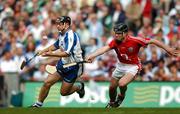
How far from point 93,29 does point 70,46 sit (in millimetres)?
7727

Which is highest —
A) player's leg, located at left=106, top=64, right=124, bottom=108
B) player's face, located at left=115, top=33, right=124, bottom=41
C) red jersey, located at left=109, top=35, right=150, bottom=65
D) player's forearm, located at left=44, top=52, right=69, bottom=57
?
player's face, located at left=115, top=33, right=124, bottom=41

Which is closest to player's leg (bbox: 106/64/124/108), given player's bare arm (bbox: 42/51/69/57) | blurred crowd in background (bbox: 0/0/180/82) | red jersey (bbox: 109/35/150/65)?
red jersey (bbox: 109/35/150/65)

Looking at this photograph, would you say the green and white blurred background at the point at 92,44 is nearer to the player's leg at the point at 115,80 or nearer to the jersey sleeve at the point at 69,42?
the player's leg at the point at 115,80

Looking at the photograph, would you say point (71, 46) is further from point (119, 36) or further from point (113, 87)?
point (113, 87)

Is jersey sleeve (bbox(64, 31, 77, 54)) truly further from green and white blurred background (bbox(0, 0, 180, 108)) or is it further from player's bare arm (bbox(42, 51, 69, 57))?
green and white blurred background (bbox(0, 0, 180, 108))

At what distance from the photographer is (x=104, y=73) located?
24.4m

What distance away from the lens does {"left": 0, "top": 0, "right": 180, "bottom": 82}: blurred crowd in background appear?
24.1 metres

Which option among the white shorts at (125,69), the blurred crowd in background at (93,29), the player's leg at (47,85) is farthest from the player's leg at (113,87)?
the blurred crowd in background at (93,29)

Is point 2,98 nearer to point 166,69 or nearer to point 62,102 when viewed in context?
point 62,102

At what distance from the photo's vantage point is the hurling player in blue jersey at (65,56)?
18328 millimetres
